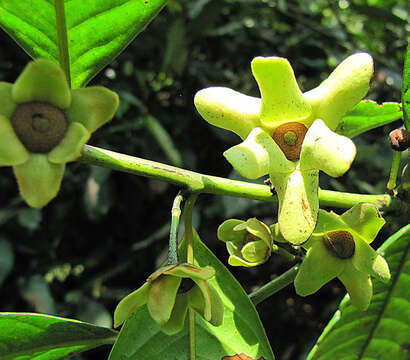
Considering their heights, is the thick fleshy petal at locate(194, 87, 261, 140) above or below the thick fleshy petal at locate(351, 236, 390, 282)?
above

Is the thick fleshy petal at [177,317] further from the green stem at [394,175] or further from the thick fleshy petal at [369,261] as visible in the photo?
the green stem at [394,175]

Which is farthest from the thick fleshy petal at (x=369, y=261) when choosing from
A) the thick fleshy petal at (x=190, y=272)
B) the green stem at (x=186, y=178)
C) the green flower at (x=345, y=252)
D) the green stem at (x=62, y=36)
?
the green stem at (x=62, y=36)

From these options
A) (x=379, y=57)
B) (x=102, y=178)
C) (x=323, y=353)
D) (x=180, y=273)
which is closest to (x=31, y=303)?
(x=102, y=178)

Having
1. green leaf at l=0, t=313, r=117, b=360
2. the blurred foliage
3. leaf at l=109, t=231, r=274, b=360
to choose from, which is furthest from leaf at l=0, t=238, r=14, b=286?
leaf at l=109, t=231, r=274, b=360

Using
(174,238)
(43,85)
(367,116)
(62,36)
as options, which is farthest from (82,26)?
(367,116)

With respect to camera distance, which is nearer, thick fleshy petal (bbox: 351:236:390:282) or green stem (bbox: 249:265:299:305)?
thick fleshy petal (bbox: 351:236:390:282)

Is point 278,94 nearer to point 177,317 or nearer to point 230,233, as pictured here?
point 230,233

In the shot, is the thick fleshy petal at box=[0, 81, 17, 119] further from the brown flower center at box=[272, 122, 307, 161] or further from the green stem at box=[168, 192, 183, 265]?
the brown flower center at box=[272, 122, 307, 161]
